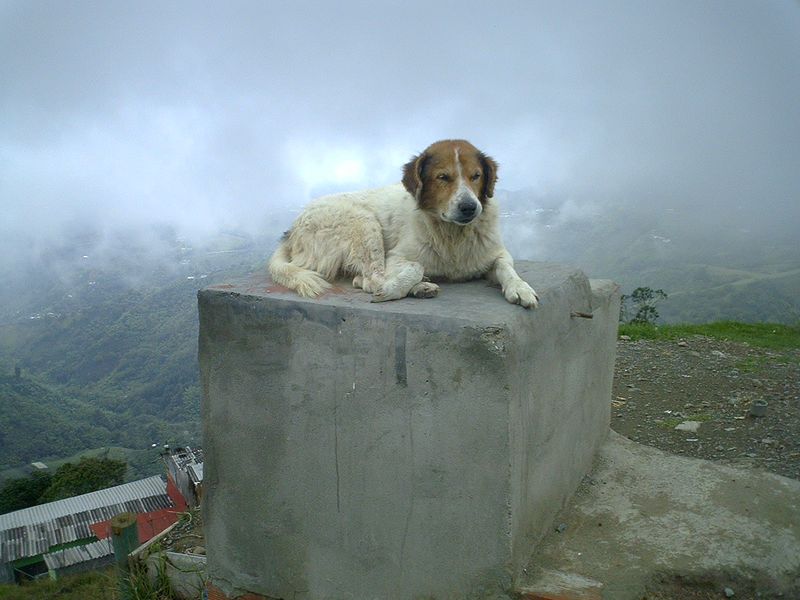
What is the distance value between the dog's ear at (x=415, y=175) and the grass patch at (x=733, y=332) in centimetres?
707

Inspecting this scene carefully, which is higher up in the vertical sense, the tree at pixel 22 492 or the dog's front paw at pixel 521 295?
the dog's front paw at pixel 521 295

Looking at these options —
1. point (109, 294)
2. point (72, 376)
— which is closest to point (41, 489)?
point (72, 376)

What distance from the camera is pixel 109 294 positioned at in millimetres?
30094

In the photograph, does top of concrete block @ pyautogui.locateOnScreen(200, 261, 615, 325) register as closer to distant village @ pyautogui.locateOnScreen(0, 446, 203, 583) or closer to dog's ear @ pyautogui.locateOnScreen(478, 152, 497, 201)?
dog's ear @ pyautogui.locateOnScreen(478, 152, 497, 201)

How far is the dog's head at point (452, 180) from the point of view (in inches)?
138

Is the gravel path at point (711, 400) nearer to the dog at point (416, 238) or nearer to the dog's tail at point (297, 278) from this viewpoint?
the dog at point (416, 238)

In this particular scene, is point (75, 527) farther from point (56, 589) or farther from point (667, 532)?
point (667, 532)

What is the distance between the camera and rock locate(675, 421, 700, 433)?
6.09 metres

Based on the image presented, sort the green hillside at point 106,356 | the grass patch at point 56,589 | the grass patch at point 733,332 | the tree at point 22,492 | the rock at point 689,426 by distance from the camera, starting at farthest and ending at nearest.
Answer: the green hillside at point 106,356, the tree at point 22,492, the grass patch at point 733,332, the grass patch at point 56,589, the rock at point 689,426

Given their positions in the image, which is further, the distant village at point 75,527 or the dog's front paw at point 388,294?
the distant village at point 75,527

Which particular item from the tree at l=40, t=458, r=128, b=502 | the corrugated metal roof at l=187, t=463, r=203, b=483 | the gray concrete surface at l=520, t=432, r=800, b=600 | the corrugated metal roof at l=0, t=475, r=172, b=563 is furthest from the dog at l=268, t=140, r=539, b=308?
the tree at l=40, t=458, r=128, b=502

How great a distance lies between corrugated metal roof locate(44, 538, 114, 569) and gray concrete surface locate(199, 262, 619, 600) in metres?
10.7

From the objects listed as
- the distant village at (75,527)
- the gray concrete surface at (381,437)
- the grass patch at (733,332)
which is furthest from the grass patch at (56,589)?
the grass patch at (733,332)

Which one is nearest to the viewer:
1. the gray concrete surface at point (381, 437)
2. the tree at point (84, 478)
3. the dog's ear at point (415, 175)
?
the gray concrete surface at point (381, 437)
